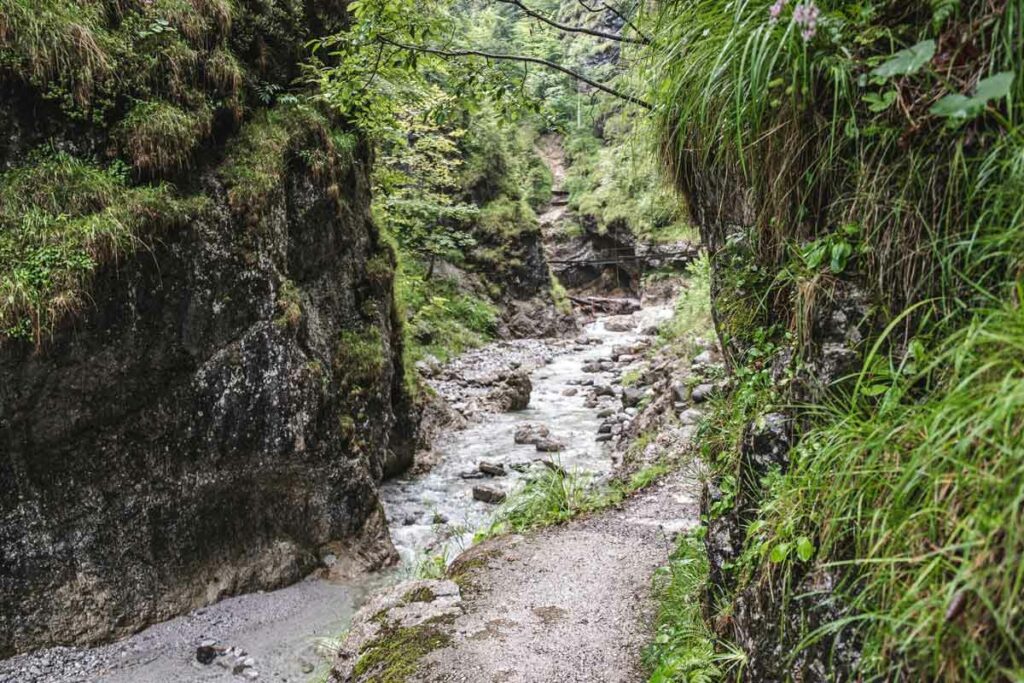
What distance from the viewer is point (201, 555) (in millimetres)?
5859

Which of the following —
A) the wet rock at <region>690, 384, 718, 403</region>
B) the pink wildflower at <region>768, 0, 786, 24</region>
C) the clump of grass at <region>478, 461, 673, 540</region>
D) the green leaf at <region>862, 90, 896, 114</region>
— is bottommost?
the clump of grass at <region>478, 461, 673, 540</region>

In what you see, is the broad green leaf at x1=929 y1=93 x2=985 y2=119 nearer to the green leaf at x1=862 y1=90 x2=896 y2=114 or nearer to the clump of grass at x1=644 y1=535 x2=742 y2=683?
the green leaf at x1=862 y1=90 x2=896 y2=114

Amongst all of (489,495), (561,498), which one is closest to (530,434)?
(489,495)

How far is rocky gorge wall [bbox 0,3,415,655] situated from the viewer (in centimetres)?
496

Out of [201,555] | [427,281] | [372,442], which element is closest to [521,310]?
[427,281]

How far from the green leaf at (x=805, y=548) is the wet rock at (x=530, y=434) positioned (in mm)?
9401

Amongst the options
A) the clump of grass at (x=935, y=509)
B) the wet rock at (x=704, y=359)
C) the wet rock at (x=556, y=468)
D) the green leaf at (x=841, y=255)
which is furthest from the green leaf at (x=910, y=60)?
the wet rock at (x=704, y=359)

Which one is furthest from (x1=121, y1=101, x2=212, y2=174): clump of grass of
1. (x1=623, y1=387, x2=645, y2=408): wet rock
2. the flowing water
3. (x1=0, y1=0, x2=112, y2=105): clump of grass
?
(x1=623, y1=387, x2=645, y2=408): wet rock

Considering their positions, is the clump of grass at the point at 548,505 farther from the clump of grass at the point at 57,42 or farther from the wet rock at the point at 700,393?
the clump of grass at the point at 57,42

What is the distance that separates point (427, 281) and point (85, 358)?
17207 millimetres

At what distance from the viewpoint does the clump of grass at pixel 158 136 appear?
17.7ft

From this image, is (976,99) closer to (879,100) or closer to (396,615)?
(879,100)

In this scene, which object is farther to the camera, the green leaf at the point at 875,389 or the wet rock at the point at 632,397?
the wet rock at the point at 632,397

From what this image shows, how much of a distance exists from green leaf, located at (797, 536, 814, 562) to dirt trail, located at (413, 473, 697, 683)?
1942mm
